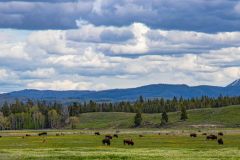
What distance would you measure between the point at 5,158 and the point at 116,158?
10979 millimetres

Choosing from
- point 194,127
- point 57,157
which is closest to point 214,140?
point 57,157

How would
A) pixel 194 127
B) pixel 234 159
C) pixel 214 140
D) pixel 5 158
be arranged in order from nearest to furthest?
1. pixel 234 159
2. pixel 5 158
3. pixel 214 140
4. pixel 194 127

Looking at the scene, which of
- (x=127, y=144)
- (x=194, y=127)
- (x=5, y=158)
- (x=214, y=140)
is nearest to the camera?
(x=5, y=158)

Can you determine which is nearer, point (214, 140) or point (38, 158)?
point (38, 158)

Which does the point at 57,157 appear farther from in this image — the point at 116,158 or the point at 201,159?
the point at 201,159

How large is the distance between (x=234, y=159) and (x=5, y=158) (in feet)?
72.0

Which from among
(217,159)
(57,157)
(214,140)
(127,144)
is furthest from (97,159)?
(214,140)

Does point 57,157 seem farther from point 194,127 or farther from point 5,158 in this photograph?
point 194,127

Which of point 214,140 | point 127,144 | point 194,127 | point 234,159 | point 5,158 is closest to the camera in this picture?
point 234,159

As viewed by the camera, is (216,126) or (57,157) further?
(216,126)

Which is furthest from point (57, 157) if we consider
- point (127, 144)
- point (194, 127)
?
point (194, 127)

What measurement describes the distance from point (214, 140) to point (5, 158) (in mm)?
54284

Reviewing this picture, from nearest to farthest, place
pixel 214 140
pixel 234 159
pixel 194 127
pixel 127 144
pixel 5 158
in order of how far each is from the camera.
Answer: pixel 234 159, pixel 5 158, pixel 127 144, pixel 214 140, pixel 194 127

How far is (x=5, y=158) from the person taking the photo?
5784 cm
